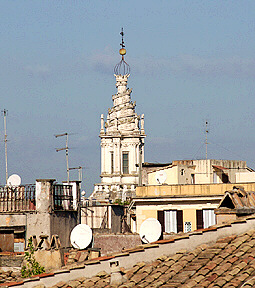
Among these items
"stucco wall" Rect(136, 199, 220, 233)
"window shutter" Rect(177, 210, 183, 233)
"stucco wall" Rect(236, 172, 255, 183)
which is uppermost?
"stucco wall" Rect(236, 172, 255, 183)

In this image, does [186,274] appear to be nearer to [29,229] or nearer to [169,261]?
[169,261]

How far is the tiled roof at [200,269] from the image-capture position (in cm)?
2091

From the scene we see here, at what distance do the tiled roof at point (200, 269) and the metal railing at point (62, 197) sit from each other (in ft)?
69.6

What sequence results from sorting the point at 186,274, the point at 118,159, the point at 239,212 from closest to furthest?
the point at 186,274 → the point at 239,212 → the point at 118,159

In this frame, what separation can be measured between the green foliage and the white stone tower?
3496 inches

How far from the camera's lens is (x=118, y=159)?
123938mm

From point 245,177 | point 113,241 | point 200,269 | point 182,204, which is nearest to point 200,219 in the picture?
point 182,204

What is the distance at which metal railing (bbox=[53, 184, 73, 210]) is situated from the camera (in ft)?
146

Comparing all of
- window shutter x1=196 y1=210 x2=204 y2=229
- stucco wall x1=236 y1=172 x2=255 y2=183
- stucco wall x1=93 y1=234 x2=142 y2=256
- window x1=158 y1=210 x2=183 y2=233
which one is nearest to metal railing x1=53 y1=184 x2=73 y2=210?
window x1=158 y1=210 x2=183 y2=233

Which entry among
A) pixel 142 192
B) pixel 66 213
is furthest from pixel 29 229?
pixel 142 192

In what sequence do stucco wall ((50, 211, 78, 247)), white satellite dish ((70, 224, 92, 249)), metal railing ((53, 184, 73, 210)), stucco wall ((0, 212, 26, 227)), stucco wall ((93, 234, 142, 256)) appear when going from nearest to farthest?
white satellite dish ((70, 224, 92, 249)) < stucco wall ((93, 234, 142, 256)) < stucco wall ((50, 211, 78, 247)) < stucco wall ((0, 212, 26, 227)) < metal railing ((53, 184, 73, 210))

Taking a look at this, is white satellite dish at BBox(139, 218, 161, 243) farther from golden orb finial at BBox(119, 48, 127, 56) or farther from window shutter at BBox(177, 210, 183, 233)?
golden orb finial at BBox(119, 48, 127, 56)

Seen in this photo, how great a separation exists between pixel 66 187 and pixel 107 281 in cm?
2390

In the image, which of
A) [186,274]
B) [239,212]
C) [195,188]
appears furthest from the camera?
[195,188]
